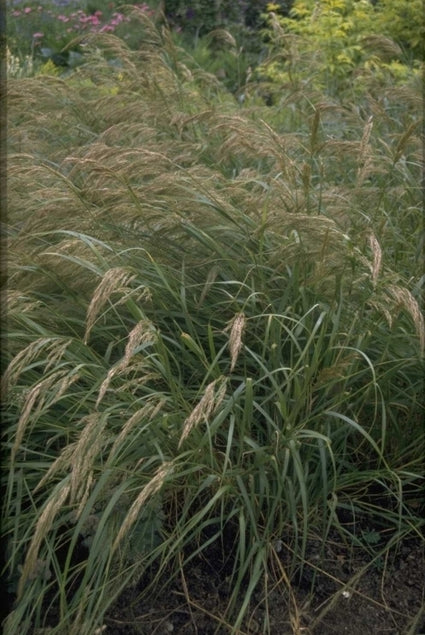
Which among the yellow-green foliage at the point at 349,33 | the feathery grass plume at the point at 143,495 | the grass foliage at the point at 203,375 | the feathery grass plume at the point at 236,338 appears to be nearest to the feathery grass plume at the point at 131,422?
the grass foliage at the point at 203,375

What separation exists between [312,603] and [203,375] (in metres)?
0.77

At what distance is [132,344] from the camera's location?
7.51 ft

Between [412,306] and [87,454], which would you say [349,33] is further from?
[87,454]

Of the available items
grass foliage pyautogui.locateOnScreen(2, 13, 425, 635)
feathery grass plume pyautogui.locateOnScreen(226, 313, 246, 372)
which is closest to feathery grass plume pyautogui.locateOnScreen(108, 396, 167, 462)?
grass foliage pyautogui.locateOnScreen(2, 13, 425, 635)

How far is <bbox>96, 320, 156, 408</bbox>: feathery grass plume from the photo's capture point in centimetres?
223

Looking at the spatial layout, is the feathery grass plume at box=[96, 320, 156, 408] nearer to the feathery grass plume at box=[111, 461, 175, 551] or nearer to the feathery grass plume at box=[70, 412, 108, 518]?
the feathery grass plume at box=[70, 412, 108, 518]

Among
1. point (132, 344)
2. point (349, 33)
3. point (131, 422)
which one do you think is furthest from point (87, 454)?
point (349, 33)

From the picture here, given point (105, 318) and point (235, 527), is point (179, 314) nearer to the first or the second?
point (105, 318)

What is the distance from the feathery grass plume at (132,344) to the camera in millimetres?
2232

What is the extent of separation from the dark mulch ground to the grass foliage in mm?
57

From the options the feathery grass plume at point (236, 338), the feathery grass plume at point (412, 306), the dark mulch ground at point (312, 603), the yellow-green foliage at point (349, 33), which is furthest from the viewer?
the yellow-green foliage at point (349, 33)

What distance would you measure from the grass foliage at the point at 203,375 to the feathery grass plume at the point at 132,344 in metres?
0.02

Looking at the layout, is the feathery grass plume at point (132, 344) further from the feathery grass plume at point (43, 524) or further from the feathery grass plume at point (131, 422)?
the feathery grass plume at point (43, 524)

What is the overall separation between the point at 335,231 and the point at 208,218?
1.58 ft
